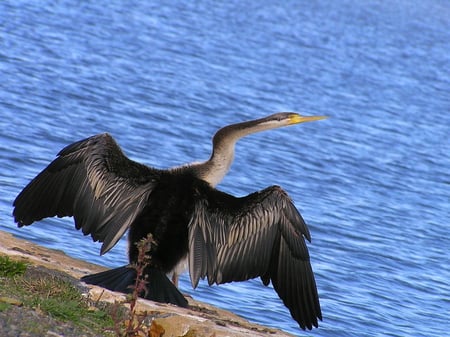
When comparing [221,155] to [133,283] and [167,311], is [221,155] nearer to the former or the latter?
[133,283]

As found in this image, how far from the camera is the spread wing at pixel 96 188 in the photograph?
6.93 metres

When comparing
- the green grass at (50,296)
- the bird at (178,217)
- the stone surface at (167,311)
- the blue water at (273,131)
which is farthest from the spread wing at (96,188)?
the blue water at (273,131)

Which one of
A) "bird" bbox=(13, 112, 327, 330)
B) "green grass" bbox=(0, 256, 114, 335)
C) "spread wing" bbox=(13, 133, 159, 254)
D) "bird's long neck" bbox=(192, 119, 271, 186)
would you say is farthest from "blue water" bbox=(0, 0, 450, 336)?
"green grass" bbox=(0, 256, 114, 335)

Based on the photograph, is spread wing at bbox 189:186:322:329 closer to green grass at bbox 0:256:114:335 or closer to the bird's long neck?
the bird's long neck

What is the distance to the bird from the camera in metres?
6.82

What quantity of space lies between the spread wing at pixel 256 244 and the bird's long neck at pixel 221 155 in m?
0.36

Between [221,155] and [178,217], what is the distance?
818 mm

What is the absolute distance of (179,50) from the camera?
22453 mm

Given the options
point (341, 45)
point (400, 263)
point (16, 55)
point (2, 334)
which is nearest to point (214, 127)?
point (16, 55)

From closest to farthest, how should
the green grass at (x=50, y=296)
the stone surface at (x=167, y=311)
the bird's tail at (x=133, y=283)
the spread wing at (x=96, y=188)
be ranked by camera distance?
the green grass at (x=50, y=296)
the stone surface at (x=167, y=311)
the bird's tail at (x=133, y=283)
the spread wing at (x=96, y=188)

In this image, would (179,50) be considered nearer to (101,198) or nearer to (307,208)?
(307,208)

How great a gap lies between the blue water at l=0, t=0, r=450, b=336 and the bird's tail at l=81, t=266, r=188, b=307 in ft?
6.74

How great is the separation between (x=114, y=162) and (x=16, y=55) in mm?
11308

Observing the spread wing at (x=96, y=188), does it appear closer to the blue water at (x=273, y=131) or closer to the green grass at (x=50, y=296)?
the green grass at (x=50, y=296)
